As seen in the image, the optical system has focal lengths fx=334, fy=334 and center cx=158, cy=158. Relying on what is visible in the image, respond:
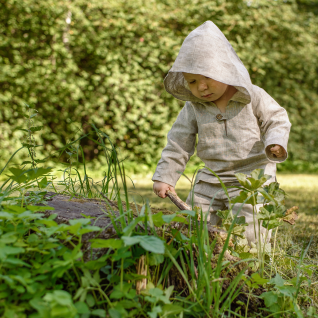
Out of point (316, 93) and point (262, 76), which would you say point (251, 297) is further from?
point (316, 93)

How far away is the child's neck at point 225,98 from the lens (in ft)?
6.85

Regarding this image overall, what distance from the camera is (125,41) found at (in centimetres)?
566

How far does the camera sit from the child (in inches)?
73.2

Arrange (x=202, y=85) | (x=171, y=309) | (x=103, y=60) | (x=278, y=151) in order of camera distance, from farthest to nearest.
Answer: (x=103, y=60) → (x=202, y=85) → (x=278, y=151) → (x=171, y=309)

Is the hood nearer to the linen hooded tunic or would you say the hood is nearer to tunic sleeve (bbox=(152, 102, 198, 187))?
the linen hooded tunic

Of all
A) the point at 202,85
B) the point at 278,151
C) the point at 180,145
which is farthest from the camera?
the point at 180,145

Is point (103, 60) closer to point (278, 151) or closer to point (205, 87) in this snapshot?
point (205, 87)

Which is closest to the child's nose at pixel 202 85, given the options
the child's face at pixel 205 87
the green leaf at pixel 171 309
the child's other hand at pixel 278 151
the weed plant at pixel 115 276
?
the child's face at pixel 205 87

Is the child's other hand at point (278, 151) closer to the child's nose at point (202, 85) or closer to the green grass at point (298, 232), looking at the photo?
the green grass at point (298, 232)

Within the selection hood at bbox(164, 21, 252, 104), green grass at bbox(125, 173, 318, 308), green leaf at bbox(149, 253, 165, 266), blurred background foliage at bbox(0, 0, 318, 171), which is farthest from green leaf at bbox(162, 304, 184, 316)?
blurred background foliage at bbox(0, 0, 318, 171)

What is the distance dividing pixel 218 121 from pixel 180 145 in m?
0.29

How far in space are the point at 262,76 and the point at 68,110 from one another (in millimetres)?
4123

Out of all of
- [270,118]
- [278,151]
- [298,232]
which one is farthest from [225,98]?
[298,232]

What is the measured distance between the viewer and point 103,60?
224 inches
